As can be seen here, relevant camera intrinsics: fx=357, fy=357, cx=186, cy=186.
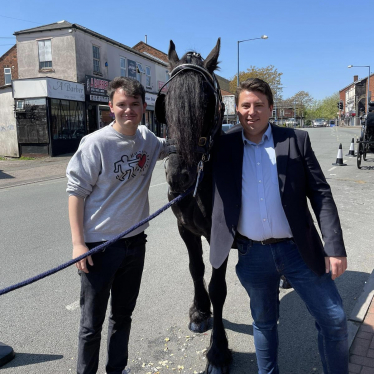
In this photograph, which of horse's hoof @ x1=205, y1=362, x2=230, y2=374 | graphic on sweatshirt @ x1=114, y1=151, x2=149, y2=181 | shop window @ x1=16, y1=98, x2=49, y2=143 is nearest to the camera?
graphic on sweatshirt @ x1=114, y1=151, x2=149, y2=181

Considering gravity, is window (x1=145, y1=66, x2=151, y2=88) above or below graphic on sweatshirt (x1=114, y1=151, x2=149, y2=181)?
above

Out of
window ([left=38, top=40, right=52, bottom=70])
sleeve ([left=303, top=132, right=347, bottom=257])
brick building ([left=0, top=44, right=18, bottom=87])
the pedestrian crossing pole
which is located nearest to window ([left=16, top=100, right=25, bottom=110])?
window ([left=38, top=40, right=52, bottom=70])

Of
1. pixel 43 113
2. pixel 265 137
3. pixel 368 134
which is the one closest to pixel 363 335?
pixel 265 137

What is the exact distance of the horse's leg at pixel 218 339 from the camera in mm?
2693

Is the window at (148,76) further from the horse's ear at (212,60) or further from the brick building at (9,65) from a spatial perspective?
the horse's ear at (212,60)

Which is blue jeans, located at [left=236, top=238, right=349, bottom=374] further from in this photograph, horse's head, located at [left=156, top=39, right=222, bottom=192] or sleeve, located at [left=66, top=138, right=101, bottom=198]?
sleeve, located at [left=66, top=138, right=101, bottom=198]

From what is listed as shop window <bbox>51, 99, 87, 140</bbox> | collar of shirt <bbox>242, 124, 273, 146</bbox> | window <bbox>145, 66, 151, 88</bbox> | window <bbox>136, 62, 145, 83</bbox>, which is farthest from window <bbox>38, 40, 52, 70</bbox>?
collar of shirt <bbox>242, 124, 273, 146</bbox>

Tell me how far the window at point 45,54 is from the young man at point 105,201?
21.5 meters

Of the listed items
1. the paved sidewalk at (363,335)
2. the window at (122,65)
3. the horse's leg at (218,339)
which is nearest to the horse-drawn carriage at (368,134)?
the paved sidewalk at (363,335)

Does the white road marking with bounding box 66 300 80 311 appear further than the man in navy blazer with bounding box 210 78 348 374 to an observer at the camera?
Yes

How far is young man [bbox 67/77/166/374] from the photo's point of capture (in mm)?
2189

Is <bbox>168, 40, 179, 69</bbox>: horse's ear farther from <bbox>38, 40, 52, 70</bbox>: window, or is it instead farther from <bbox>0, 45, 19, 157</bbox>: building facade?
<bbox>38, 40, 52, 70</bbox>: window

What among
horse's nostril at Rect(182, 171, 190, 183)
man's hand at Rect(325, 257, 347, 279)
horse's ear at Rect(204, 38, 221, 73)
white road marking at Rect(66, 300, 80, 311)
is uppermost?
horse's ear at Rect(204, 38, 221, 73)

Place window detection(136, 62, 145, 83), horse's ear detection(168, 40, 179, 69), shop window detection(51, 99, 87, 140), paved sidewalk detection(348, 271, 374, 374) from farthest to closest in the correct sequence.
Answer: window detection(136, 62, 145, 83), shop window detection(51, 99, 87, 140), horse's ear detection(168, 40, 179, 69), paved sidewalk detection(348, 271, 374, 374)
